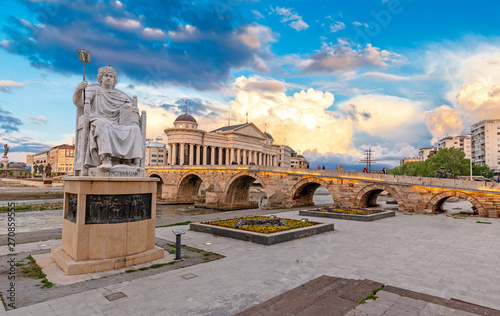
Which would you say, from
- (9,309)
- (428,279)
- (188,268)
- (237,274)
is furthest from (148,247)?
(428,279)

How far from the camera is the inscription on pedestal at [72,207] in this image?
22.8ft

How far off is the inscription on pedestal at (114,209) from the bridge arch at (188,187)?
3377 cm

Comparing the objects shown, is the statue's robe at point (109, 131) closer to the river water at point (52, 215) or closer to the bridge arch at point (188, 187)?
the river water at point (52, 215)

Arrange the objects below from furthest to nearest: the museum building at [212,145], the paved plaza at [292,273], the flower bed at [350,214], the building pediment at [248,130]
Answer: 1. the building pediment at [248,130]
2. the museum building at [212,145]
3. the flower bed at [350,214]
4. the paved plaza at [292,273]

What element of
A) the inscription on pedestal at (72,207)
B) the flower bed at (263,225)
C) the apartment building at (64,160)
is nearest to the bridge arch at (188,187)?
the flower bed at (263,225)

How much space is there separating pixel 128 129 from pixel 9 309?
174 inches

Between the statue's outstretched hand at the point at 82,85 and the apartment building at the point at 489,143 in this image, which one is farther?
the apartment building at the point at 489,143

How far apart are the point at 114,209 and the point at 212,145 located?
196 feet

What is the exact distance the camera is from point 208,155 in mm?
68375

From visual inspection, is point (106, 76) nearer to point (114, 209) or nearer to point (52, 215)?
point (114, 209)

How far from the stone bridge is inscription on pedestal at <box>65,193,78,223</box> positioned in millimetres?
21990

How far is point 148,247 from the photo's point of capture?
763 cm

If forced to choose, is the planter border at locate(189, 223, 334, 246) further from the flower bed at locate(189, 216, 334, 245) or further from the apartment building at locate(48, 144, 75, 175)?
the apartment building at locate(48, 144, 75, 175)

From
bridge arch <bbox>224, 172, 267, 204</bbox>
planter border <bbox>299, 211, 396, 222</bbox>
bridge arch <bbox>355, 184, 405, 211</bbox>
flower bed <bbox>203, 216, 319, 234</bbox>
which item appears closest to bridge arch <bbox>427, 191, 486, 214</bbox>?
bridge arch <bbox>355, 184, 405, 211</bbox>
